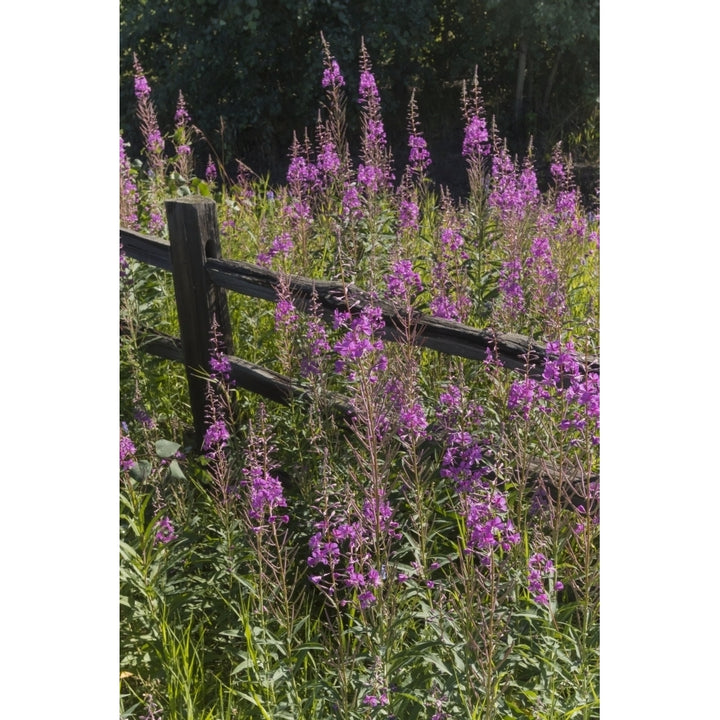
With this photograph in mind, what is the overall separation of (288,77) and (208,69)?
0.86 metres

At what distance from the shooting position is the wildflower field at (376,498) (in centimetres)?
214

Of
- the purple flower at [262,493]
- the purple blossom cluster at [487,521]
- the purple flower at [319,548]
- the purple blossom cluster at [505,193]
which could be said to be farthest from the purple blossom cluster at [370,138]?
the purple blossom cluster at [487,521]

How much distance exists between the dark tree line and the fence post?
17.8ft

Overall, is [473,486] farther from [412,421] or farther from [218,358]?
[218,358]

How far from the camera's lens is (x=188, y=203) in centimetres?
372

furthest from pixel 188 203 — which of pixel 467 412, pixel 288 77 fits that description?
pixel 288 77

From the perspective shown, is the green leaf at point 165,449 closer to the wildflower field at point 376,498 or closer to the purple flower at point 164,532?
the wildflower field at point 376,498

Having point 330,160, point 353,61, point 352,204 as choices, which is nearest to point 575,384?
point 352,204

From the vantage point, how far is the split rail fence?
11.3 ft

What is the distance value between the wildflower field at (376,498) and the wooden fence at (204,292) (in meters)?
0.08

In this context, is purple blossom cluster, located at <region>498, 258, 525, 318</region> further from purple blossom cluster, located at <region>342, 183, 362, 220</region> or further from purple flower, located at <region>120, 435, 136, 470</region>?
purple flower, located at <region>120, 435, 136, 470</region>

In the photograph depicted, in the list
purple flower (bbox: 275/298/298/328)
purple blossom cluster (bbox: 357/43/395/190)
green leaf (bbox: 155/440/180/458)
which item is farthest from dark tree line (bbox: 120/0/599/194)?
green leaf (bbox: 155/440/180/458)

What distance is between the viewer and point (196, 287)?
12.5 ft
